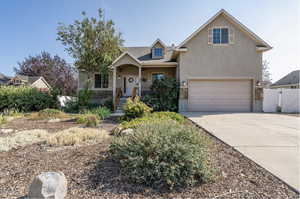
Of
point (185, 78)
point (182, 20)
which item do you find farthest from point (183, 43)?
point (185, 78)

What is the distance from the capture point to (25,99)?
40.8ft

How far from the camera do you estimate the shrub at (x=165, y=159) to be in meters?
2.33

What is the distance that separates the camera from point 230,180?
2.46 meters

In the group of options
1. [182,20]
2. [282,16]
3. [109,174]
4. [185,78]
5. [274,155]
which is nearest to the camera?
[109,174]

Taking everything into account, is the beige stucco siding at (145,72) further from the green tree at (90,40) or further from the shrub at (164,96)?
the shrub at (164,96)

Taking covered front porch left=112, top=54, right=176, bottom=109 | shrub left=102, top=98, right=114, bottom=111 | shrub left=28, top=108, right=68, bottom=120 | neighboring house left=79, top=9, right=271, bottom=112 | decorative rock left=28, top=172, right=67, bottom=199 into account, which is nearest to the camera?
decorative rock left=28, top=172, right=67, bottom=199

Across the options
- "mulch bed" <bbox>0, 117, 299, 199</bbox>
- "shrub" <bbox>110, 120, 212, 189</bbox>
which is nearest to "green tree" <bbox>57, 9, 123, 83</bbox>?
"mulch bed" <bbox>0, 117, 299, 199</bbox>

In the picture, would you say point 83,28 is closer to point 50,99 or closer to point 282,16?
point 50,99

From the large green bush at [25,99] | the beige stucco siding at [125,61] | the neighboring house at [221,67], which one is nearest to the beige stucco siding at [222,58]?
the neighboring house at [221,67]

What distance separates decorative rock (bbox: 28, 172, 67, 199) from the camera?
1.93 m

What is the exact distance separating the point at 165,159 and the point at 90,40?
1325 centimetres

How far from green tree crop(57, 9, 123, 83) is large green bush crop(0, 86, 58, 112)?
4.05m

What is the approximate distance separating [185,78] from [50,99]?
11576 millimetres

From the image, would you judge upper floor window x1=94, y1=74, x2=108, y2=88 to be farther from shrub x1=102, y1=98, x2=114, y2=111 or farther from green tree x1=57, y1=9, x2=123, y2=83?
shrub x1=102, y1=98, x2=114, y2=111
